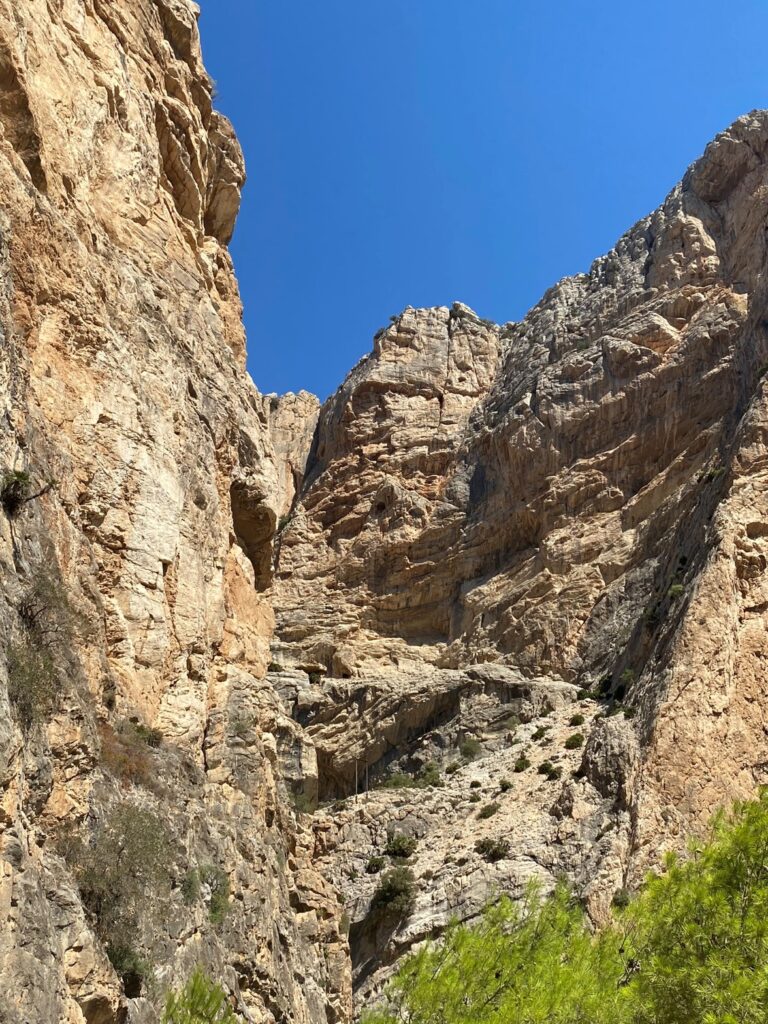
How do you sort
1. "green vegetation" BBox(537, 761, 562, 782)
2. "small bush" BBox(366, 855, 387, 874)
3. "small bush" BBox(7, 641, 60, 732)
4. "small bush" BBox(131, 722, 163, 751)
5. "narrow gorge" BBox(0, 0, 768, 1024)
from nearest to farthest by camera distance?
1. "small bush" BBox(7, 641, 60, 732)
2. "narrow gorge" BBox(0, 0, 768, 1024)
3. "small bush" BBox(131, 722, 163, 751)
4. "small bush" BBox(366, 855, 387, 874)
5. "green vegetation" BBox(537, 761, 562, 782)

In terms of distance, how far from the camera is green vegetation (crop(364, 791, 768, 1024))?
15484mm

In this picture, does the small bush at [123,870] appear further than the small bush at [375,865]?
No

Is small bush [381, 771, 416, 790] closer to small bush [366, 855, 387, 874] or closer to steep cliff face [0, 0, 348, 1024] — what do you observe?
small bush [366, 855, 387, 874]

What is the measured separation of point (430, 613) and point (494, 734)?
13786 millimetres

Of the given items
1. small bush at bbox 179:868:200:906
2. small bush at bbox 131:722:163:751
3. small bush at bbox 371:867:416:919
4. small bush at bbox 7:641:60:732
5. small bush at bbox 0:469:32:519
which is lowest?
small bush at bbox 179:868:200:906

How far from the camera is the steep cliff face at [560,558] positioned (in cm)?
3391

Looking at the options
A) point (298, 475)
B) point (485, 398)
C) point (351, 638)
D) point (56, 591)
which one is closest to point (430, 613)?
point (351, 638)

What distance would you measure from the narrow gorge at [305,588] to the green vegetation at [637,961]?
12.6 feet

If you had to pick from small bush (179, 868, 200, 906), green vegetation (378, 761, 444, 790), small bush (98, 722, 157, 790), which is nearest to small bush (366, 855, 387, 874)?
green vegetation (378, 761, 444, 790)

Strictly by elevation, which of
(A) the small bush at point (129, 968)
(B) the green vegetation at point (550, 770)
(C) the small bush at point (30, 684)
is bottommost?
(A) the small bush at point (129, 968)

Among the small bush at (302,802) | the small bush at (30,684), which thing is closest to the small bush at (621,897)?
the small bush at (302,802)

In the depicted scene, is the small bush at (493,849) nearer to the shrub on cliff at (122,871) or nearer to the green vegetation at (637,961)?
the green vegetation at (637,961)

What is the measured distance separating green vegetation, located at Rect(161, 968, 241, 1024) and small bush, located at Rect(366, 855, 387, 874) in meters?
18.8

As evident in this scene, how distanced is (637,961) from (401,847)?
1850cm
